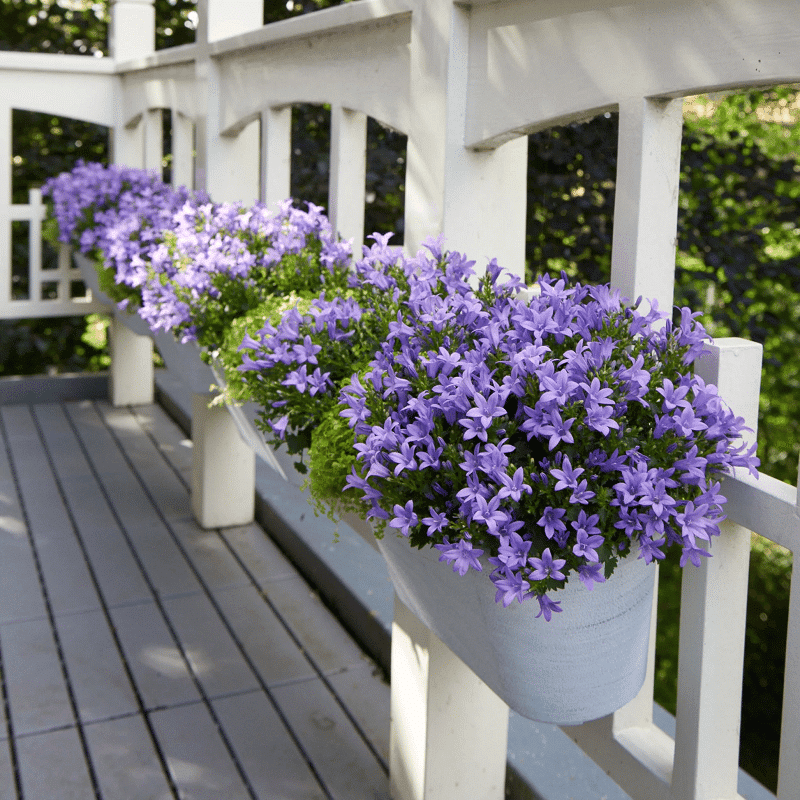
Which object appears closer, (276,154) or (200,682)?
(200,682)

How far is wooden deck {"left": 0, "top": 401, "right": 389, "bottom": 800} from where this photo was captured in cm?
221

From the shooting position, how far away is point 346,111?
225 cm

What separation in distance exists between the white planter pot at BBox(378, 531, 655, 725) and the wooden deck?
971mm

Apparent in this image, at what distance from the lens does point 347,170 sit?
90.5 inches

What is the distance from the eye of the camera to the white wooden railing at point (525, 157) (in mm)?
1273

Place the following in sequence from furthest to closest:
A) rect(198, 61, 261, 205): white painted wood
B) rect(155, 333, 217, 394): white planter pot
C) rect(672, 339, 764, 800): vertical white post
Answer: rect(198, 61, 261, 205): white painted wood
rect(155, 333, 217, 394): white planter pot
rect(672, 339, 764, 800): vertical white post

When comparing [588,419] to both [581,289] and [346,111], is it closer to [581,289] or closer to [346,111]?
[581,289]

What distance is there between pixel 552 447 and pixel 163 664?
1.84 meters

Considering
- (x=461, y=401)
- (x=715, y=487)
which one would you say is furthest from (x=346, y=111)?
(x=715, y=487)

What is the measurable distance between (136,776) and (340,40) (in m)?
1.67

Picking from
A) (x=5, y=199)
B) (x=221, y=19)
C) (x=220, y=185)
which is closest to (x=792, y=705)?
(x=220, y=185)

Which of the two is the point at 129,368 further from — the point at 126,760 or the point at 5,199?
the point at 126,760

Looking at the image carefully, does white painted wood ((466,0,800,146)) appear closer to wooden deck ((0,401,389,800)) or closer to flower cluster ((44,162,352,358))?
flower cluster ((44,162,352,358))

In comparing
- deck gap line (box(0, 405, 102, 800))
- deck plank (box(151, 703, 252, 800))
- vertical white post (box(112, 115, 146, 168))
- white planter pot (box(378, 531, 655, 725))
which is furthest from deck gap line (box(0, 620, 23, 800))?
vertical white post (box(112, 115, 146, 168))
